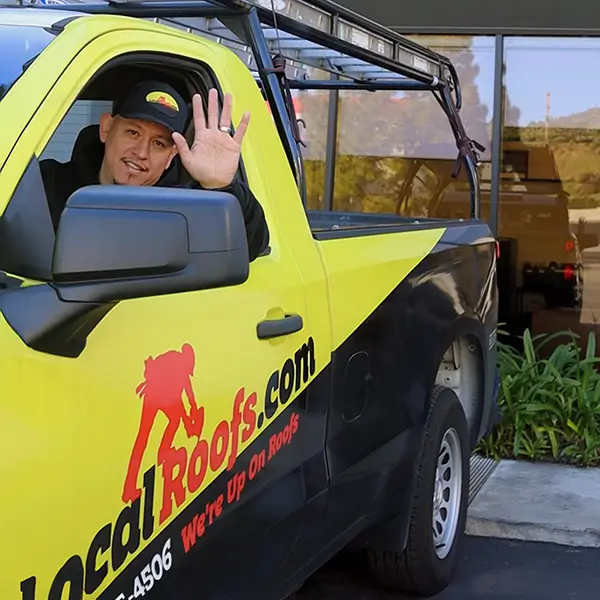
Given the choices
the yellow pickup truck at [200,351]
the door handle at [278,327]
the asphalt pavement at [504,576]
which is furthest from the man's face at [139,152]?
the asphalt pavement at [504,576]

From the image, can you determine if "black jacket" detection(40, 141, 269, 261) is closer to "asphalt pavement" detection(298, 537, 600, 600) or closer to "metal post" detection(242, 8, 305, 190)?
"metal post" detection(242, 8, 305, 190)

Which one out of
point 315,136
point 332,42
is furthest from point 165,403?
point 315,136

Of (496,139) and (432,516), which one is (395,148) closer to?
(496,139)

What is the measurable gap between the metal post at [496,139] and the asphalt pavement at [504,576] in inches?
174

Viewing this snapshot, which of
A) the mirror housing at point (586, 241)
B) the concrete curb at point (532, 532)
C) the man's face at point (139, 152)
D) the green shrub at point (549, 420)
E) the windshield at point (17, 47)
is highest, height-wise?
the windshield at point (17, 47)

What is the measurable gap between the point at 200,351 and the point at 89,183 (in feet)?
3.19

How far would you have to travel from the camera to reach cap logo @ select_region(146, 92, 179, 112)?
104 inches

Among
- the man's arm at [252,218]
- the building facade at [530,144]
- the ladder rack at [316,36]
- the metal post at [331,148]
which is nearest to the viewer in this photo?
the man's arm at [252,218]

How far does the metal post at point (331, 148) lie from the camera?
910 centimetres

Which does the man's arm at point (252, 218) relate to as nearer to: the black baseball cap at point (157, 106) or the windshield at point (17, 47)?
the black baseball cap at point (157, 106)

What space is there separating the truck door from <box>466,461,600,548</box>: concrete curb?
94.7 inches

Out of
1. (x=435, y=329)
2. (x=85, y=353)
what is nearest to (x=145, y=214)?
(x=85, y=353)

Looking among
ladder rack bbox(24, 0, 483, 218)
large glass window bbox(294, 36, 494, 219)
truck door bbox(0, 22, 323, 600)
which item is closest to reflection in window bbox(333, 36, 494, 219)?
large glass window bbox(294, 36, 494, 219)

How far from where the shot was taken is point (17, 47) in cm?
217
